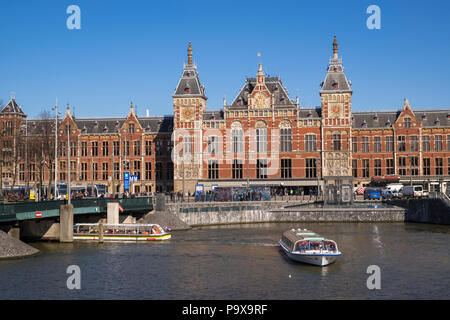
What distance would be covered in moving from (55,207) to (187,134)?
153 feet

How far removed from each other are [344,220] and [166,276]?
46.9m

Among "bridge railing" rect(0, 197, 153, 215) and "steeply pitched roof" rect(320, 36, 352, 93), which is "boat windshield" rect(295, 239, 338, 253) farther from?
"steeply pitched roof" rect(320, 36, 352, 93)

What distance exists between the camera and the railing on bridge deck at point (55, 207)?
50.8m

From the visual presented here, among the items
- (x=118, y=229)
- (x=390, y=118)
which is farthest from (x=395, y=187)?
(x=118, y=229)

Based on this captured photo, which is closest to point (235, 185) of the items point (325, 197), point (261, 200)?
point (261, 200)

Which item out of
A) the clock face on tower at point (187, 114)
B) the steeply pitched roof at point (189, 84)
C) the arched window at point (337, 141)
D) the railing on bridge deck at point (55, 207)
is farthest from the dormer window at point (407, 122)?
the railing on bridge deck at point (55, 207)

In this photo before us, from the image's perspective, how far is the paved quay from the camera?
4753 cm

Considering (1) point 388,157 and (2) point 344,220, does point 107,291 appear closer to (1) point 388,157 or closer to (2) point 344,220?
(2) point 344,220

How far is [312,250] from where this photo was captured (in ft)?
155

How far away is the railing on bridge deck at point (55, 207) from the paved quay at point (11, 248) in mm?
1914

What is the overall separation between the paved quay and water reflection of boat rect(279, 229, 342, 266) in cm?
2293

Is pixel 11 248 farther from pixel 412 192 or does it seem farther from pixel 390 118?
pixel 390 118

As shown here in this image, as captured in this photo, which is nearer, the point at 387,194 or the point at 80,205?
the point at 80,205
